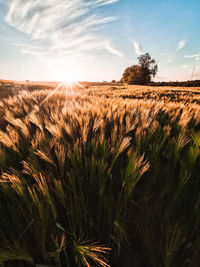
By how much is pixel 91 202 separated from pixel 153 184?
218 millimetres

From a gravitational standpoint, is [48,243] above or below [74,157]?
below

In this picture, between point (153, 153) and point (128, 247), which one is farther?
point (153, 153)

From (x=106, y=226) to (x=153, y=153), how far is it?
1.02ft

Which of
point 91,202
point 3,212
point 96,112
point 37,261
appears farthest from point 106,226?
point 96,112

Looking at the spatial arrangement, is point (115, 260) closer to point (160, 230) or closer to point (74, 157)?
point (160, 230)

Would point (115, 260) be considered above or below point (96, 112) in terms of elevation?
below

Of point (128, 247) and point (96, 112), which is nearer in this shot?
point (128, 247)

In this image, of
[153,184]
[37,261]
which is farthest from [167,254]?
[37,261]

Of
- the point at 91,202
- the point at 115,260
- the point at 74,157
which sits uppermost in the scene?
the point at 74,157

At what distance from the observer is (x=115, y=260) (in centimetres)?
34

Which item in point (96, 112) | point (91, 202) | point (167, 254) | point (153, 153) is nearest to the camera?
point (167, 254)

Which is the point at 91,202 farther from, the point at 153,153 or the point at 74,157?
the point at 153,153

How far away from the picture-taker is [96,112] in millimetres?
958

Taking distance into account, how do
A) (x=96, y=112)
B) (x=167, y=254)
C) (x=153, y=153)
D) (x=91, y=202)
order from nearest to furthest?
1. (x=167, y=254)
2. (x=91, y=202)
3. (x=153, y=153)
4. (x=96, y=112)
